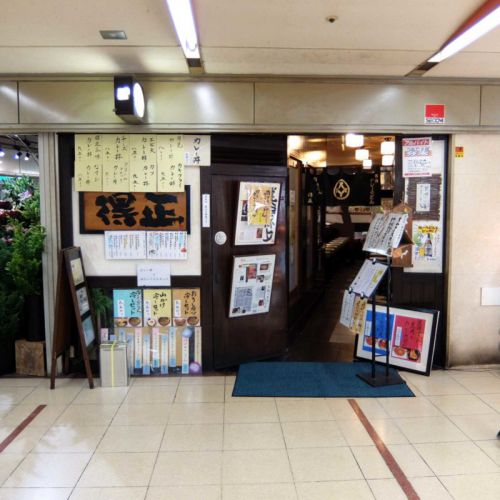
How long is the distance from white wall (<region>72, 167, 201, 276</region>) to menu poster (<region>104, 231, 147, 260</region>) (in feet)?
0.25

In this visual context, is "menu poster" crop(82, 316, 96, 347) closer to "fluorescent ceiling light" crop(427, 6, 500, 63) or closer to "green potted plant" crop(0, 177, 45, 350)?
"green potted plant" crop(0, 177, 45, 350)

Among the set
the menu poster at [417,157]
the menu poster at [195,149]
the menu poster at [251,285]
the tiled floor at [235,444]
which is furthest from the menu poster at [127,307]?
the menu poster at [417,157]

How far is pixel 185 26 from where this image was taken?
3271 mm

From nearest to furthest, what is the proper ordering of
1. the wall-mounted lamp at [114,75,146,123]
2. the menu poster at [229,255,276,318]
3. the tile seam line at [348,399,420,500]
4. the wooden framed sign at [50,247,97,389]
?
the tile seam line at [348,399,420,500] → the wall-mounted lamp at [114,75,146,123] → the wooden framed sign at [50,247,97,389] → the menu poster at [229,255,276,318]

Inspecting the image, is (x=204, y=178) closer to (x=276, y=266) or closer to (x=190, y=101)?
(x=190, y=101)

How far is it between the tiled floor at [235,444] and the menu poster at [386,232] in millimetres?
1356

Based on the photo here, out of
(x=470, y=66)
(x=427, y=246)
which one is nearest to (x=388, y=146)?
(x=427, y=246)

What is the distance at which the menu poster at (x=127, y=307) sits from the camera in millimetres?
4609

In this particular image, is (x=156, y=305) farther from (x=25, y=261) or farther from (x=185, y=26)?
(x=185, y=26)

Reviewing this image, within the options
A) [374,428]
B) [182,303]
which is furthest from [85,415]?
[374,428]

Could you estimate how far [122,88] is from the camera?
160 inches

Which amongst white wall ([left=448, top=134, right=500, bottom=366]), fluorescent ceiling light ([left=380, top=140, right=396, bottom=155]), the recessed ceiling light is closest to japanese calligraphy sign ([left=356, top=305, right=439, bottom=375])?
white wall ([left=448, top=134, right=500, bottom=366])

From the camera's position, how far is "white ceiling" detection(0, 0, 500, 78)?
3.01 metres

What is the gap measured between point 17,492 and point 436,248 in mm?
4132
